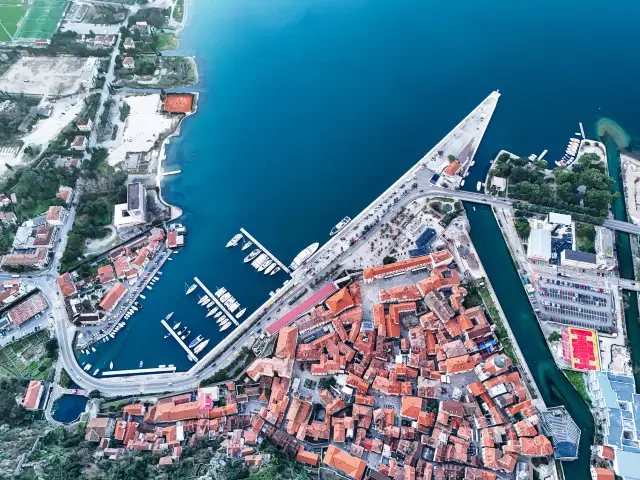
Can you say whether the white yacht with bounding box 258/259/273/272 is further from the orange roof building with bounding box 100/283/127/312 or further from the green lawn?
the green lawn

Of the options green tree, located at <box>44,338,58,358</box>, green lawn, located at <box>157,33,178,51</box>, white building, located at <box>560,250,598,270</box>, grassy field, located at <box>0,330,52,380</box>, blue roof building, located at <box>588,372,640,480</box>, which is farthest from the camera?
green lawn, located at <box>157,33,178,51</box>

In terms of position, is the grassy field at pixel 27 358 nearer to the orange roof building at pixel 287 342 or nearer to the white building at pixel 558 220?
the orange roof building at pixel 287 342

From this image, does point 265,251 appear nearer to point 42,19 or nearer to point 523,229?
point 523,229

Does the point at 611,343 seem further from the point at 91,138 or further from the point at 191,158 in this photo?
the point at 91,138

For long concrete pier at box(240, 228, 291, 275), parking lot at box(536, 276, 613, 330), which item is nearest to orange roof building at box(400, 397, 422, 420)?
parking lot at box(536, 276, 613, 330)

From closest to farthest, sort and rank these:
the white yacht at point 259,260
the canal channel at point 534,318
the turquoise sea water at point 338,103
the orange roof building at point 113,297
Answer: the canal channel at point 534,318 < the orange roof building at point 113,297 < the white yacht at point 259,260 < the turquoise sea water at point 338,103

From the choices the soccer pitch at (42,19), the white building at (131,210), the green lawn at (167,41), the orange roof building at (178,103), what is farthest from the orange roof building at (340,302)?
the soccer pitch at (42,19)

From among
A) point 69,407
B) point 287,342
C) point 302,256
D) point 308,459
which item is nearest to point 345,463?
point 308,459
